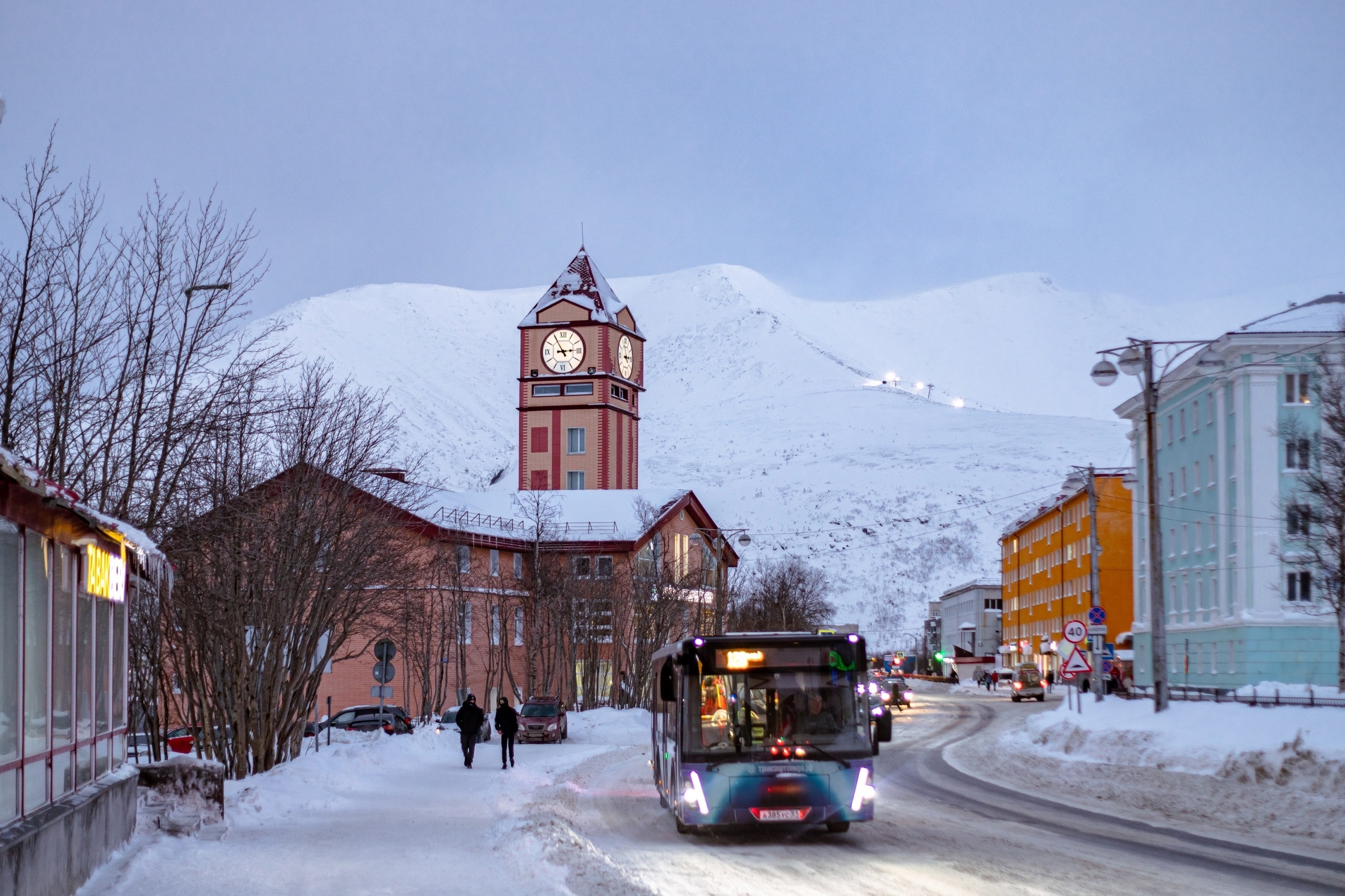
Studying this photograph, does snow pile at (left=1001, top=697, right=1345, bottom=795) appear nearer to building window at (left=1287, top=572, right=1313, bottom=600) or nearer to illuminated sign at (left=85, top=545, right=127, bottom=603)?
illuminated sign at (left=85, top=545, right=127, bottom=603)

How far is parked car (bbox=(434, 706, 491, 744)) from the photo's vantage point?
143 ft

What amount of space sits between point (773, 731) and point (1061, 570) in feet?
316

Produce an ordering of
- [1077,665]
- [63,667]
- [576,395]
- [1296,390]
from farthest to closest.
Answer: [576,395] → [1296,390] → [1077,665] → [63,667]

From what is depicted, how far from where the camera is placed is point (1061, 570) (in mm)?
110188

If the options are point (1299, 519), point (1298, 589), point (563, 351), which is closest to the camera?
point (1299, 519)

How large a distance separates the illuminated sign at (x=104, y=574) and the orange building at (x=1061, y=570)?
225ft

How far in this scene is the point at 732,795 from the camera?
17859 mm

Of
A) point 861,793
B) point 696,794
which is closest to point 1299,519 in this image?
point 861,793

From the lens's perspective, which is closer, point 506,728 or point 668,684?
point 668,684

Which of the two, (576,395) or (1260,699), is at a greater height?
(576,395)

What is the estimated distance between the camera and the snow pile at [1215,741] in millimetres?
22438

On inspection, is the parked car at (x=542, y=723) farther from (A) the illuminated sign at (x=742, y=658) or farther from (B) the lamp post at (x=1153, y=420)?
(A) the illuminated sign at (x=742, y=658)

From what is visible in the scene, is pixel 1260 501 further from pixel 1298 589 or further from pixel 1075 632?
pixel 1075 632

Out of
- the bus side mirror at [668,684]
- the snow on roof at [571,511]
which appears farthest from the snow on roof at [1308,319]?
the bus side mirror at [668,684]
